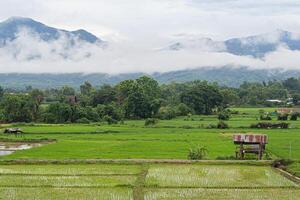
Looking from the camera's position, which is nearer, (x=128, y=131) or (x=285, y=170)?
(x=285, y=170)

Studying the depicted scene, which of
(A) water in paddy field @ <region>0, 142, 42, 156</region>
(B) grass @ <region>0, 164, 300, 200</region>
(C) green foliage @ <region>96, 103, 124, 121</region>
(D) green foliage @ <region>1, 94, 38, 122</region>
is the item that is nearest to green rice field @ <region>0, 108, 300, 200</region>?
(B) grass @ <region>0, 164, 300, 200</region>

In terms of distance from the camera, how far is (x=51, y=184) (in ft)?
57.5

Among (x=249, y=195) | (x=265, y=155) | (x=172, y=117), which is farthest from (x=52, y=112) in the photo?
(x=249, y=195)

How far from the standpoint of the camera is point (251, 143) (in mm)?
24391

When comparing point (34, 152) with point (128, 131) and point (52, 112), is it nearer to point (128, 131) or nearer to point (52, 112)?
point (128, 131)

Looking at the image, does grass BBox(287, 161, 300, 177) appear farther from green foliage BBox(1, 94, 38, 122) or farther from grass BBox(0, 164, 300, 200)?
green foliage BBox(1, 94, 38, 122)

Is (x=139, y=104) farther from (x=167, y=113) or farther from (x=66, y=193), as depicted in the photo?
(x=66, y=193)

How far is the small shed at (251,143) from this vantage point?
24.0 m

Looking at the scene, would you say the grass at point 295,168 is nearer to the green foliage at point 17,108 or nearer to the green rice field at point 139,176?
the green rice field at point 139,176

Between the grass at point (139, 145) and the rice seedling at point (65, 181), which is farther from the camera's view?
the grass at point (139, 145)

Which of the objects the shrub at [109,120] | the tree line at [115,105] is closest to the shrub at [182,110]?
the tree line at [115,105]

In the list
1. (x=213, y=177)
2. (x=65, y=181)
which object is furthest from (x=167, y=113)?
(x=65, y=181)

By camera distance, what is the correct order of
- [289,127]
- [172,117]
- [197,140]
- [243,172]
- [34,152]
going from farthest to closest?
[172,117] → [289,127] → [197,140] → [34,152] → [243,172]

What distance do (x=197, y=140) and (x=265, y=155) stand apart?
10.9 m
